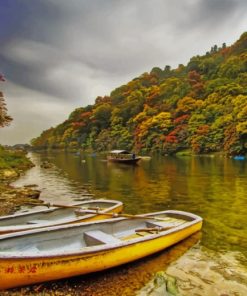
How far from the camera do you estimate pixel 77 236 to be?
Answer: 11.5 metres

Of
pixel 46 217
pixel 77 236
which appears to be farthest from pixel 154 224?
pixel 46 217

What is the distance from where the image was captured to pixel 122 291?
9156mm

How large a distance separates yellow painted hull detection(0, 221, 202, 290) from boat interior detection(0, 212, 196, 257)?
201 millimetres

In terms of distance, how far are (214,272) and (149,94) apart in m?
115

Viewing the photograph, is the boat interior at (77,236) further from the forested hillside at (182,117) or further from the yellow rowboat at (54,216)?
the forested hillside at (182,117)

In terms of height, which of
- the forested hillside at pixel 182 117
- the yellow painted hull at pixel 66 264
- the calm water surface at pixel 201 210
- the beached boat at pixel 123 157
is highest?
the forested hillside at pixel 182 117

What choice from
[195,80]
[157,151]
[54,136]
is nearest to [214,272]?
[157,151]

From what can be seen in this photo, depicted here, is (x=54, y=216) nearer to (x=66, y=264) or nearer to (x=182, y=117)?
(x=66, y=264)

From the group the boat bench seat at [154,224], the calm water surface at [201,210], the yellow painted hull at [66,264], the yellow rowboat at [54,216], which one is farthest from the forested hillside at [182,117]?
the yellow painted hull at [66,264]

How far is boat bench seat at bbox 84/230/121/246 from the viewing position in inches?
421

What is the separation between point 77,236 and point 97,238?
0.93 m

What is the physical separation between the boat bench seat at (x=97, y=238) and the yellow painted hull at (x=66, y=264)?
2.16ft

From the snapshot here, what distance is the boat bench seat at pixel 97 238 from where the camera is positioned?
10703 millimetres

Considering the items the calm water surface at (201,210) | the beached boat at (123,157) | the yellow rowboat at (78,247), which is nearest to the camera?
the yellow rowboat at (78,247)
